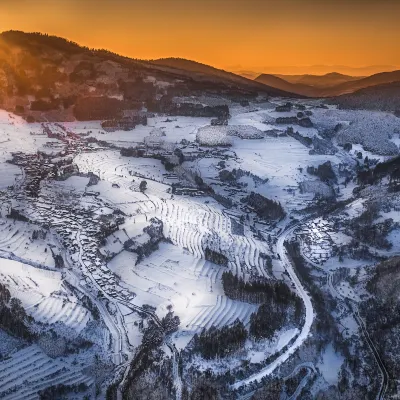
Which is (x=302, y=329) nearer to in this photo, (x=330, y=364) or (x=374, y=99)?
(x=330, y=364)

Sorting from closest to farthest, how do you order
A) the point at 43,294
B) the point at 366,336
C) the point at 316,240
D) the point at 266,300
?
the point at 366,336 → the point at 43,294 → the point at 266,300 → the point at 316,240

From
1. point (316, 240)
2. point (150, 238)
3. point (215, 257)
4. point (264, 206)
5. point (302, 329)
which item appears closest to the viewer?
point (302, 329)

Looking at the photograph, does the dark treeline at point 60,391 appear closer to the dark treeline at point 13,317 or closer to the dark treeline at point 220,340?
the dark treeline at point 13,317

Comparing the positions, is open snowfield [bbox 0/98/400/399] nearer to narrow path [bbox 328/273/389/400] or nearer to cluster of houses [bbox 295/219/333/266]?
cluster of houses [bbox 295/219/333/266]

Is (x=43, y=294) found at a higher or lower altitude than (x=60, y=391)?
higher

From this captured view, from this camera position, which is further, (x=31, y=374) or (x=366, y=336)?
(x=366, y=336)

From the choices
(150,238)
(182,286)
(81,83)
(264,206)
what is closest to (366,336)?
(182,286)

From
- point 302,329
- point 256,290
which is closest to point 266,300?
point 256,290

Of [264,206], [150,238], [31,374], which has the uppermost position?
[264,206]

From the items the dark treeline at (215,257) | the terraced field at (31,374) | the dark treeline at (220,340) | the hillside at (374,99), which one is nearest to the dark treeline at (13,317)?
the terraced field at (31,374)
